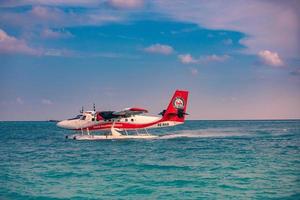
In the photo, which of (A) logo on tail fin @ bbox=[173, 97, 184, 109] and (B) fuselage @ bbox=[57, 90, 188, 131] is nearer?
(B) fuselage @ bbox=[57, 90, 188, 131]

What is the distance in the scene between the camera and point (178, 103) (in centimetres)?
4772

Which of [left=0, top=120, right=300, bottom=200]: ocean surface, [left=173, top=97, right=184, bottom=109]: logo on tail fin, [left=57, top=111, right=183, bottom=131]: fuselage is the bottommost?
[left=0, top=120, right=300, bottom=200]: ocean surface

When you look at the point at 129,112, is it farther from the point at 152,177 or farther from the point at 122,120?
the point at 152,177

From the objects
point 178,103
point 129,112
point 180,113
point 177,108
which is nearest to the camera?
point 129,112

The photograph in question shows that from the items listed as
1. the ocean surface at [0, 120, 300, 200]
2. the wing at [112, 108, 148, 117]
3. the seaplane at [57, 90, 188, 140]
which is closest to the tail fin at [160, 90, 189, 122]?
the seaplane at [57, 90, 188, 140]

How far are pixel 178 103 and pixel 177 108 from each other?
0.84 metres

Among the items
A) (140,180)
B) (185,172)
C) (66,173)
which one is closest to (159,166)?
(185,172)

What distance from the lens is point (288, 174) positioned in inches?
707

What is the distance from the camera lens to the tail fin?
153 ft

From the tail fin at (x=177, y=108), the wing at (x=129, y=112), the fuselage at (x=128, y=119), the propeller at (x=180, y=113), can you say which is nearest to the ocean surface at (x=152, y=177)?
the wing at (x=129, y=112)

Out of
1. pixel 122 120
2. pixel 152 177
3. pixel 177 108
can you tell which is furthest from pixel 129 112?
pixel 152 177

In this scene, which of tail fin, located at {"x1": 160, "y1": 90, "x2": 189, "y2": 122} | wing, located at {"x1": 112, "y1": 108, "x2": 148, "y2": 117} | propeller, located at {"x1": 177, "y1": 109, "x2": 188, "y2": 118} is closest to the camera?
wing, located at {"x1": 112, "y1": 108, "x2": 148, "y2": 117}

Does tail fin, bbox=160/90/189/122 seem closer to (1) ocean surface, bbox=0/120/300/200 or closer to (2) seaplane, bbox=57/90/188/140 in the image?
(2) seaplane, bbox=57/90/188/140

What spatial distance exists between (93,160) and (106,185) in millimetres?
8587
